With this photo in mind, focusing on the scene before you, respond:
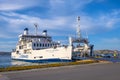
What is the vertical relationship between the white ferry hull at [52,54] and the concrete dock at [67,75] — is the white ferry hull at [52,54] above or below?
above

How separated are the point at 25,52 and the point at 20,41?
4921 mm

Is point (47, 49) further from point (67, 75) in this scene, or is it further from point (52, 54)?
point (67, 75)

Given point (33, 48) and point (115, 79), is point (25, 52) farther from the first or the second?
point (115, 79)

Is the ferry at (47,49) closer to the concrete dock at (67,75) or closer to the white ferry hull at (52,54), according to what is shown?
the white ferry hull at (52,54)

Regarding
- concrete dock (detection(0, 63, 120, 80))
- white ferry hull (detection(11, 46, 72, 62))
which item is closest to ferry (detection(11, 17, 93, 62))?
white ferry hull (detection(11, 46, 72, 62))

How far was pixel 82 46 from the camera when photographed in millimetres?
56656

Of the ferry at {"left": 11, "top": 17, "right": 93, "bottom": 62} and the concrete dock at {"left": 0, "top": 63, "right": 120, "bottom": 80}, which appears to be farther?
→ the ferry at {"left": 11, "top": 17, "right": 93, "bottom": 62}

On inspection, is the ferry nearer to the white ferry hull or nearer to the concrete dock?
the white ferry hull

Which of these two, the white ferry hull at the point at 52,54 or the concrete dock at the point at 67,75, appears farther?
the white ferry hull at the point at 52,54

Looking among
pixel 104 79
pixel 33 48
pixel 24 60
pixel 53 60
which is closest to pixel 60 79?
pixel 104 79

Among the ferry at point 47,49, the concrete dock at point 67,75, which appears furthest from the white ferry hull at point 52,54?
the concrete dock at point 67,75

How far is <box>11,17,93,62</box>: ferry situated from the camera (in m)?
48.6

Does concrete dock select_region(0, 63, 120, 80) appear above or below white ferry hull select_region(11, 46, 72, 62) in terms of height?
below

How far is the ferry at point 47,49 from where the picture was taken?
159ft
